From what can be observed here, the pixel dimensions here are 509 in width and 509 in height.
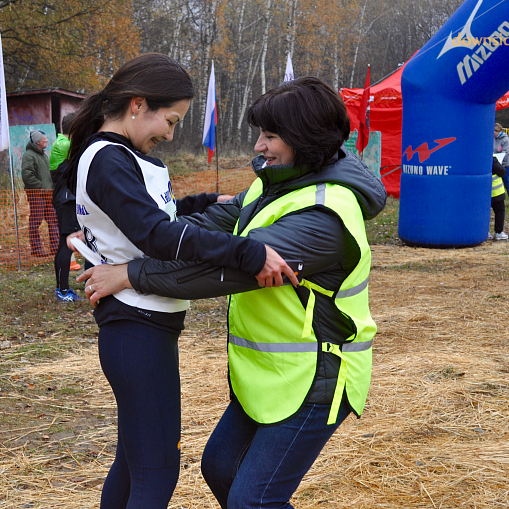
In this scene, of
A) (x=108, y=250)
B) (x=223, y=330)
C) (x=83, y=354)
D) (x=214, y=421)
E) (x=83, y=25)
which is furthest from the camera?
(x=83, y=25)

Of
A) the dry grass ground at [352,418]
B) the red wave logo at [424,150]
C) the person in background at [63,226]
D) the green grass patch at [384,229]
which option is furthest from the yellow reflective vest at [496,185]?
the person in background at [63,226]

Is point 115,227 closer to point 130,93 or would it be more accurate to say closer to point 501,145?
point 130,93

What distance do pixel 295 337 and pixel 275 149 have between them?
607mm

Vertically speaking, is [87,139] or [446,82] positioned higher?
[446,82]

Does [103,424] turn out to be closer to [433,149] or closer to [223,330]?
[223,330]

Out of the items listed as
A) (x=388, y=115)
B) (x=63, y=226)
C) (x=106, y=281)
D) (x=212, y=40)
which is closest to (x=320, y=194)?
(x=106, y=281)

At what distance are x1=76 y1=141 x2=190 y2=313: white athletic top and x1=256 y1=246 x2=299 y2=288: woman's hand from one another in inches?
15.2

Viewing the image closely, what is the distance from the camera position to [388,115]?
1625 cm

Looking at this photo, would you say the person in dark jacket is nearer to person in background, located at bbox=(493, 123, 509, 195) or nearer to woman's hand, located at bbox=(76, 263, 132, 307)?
woman's hand, located at bbox=(76, 263, 132, 307)

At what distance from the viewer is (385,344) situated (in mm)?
5613

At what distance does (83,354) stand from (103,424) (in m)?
1.46

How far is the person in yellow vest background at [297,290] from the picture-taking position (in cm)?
181

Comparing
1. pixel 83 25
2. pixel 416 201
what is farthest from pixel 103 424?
pixel 83 25

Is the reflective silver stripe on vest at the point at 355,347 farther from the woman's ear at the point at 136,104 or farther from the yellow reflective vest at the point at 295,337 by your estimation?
the woman's ear at the point at 136,104
